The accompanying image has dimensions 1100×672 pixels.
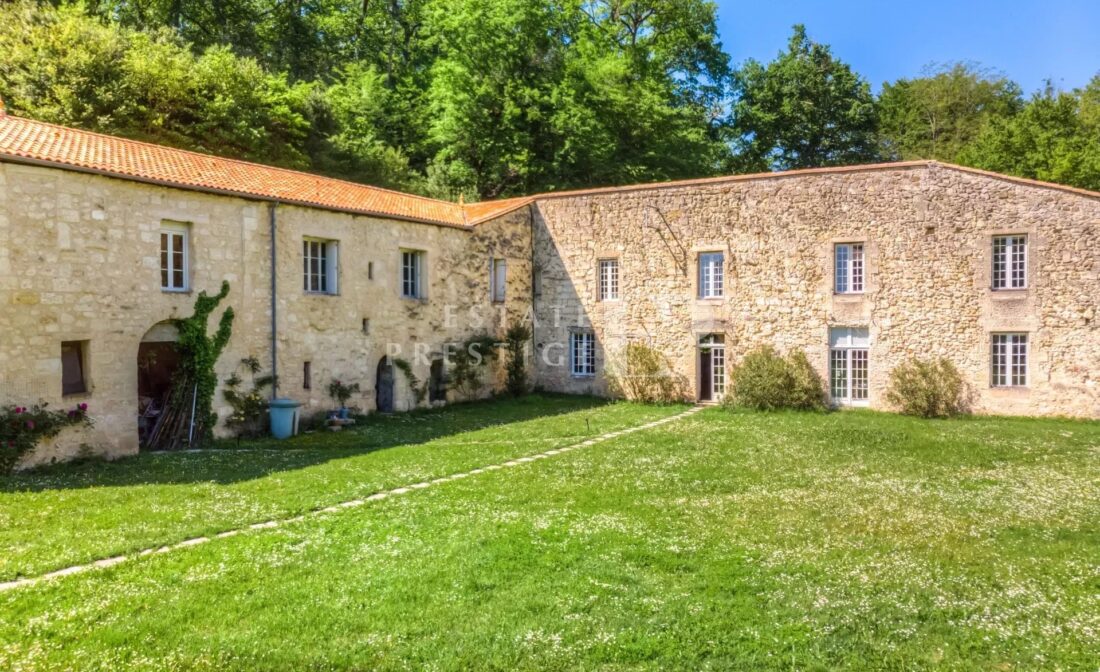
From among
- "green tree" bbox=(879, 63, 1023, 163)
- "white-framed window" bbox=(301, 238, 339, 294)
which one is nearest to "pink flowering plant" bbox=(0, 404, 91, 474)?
"white-framed window" bbox=(301, 238, 339, 294)

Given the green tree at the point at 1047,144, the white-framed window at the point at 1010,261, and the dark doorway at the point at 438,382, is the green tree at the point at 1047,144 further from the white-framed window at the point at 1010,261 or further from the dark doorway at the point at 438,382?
the dark doorway at the point at 438,382

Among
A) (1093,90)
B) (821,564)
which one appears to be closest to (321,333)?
(821,564)

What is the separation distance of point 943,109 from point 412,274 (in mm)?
32206

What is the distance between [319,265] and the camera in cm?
1828

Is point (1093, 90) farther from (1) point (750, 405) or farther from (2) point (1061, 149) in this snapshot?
(1) point (750, 405)

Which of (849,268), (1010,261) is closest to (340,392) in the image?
(849,268)

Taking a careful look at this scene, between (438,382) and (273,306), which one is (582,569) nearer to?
(273,306)

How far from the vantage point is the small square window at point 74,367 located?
521 inches

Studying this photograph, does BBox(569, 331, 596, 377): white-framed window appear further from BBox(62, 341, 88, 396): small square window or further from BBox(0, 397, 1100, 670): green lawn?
BBox(62, 341, 88, 396): small square window

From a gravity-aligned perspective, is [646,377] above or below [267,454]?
above

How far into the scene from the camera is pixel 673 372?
892 inches

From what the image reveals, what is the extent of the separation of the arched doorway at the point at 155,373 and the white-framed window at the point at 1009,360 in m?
20.1

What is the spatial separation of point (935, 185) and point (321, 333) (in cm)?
1667

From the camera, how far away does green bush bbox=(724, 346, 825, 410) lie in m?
20.6
